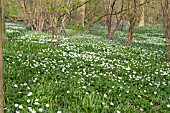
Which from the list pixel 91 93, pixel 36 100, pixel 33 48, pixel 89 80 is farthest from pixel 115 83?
pixel 33 48

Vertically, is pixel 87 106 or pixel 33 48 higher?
pixel 33 48

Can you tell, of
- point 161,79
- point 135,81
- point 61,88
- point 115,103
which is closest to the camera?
point 115,103

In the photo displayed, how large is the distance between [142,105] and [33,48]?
5.88 metres

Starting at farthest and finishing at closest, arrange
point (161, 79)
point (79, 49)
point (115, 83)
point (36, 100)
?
point (79, 49)
point (161, 79)
point (115, 83)
point (36, 100)

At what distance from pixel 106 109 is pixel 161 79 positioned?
3394mm

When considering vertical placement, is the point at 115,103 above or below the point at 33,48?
below

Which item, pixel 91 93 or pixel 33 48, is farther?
pixel 33 48

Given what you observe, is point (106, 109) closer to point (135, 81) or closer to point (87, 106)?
point (87, 106)

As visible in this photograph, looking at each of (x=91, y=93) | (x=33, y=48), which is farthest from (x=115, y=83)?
(x=33, y=48)

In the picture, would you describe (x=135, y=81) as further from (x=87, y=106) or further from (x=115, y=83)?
(x=87, y=106)

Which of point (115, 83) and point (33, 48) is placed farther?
point (33, 48)

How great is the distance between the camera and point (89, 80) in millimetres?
7066

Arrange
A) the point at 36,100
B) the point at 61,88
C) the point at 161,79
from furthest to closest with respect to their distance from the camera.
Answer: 1. the point at 161,79
2. the point at 61,88
3. the point at 36,100

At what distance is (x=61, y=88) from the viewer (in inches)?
244
